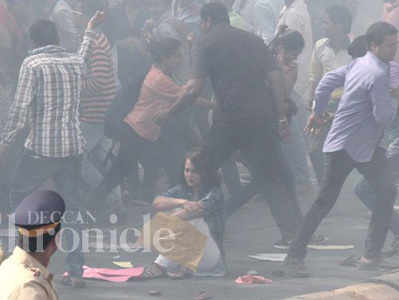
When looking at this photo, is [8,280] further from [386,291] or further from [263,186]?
[263,186]

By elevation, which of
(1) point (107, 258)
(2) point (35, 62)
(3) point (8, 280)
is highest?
(2) point (35, 62)

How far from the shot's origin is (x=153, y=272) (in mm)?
8180

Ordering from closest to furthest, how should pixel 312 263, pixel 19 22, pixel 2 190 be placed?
pixel 312 263
pixel 2 190
pixel 19 22

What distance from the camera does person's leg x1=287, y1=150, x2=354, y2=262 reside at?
27.8ft

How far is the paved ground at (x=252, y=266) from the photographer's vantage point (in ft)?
25.5

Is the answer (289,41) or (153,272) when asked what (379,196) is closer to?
(153,272)

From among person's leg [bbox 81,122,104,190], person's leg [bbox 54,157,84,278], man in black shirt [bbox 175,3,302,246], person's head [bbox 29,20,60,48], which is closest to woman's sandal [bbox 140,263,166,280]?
person's leg [bbox 54,157,84,278]

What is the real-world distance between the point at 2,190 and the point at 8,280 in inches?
250

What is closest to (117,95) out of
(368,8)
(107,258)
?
(107,258)

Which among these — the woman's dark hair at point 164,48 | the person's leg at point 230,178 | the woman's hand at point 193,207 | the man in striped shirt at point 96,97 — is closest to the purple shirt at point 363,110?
the woman's hand at point 193,207

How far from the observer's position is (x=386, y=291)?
26.0ft

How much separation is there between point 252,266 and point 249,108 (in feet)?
4.14

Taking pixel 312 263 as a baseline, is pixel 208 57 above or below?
above

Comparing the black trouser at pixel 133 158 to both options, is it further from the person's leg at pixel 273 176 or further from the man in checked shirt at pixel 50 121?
the man in checked shirt at pixel 50 121
